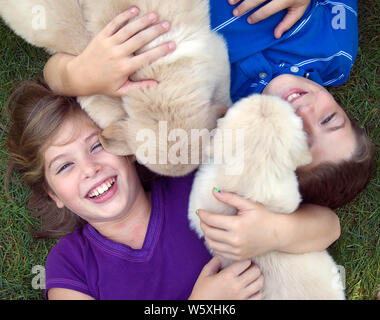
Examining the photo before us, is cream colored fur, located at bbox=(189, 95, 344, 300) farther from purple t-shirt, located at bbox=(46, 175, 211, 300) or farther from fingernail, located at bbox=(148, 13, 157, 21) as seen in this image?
fingernail, located at bbox=(148, 13, 157, 21)

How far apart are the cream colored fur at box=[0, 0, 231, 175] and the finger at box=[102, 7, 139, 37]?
27mm

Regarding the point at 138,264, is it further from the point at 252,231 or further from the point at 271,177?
the point at 271,177

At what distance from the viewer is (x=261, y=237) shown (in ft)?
6.34

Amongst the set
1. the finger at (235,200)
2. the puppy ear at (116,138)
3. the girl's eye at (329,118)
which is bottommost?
the finger at (235,200)

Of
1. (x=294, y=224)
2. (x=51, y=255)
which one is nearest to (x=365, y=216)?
(x=294, y=224)

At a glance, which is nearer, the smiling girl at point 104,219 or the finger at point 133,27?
the finger at point 133,27

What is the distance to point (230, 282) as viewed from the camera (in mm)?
2029

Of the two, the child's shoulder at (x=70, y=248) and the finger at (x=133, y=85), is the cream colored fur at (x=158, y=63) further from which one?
the child's shoulder at (x=70, y=248)

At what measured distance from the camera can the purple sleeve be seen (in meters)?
2.26

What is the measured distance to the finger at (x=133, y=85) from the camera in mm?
1739

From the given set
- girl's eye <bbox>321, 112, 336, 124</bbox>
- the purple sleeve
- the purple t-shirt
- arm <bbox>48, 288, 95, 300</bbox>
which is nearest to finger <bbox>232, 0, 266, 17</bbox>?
girl's eye <bbox>321, 112, 336, 124</bbox>

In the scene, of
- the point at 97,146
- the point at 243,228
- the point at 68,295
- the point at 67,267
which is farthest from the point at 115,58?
the point at 68,295

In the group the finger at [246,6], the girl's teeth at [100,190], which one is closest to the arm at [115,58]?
the girl's teeth at [100,190]

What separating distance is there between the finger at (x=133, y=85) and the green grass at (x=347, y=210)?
1.27 metres
